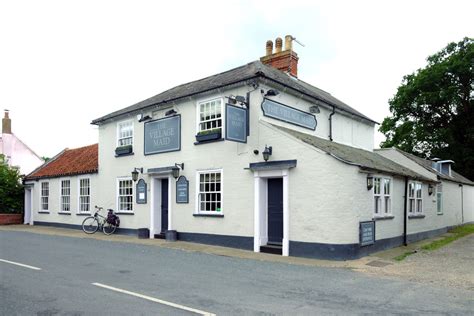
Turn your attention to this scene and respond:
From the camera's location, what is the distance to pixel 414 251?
45.7 ft

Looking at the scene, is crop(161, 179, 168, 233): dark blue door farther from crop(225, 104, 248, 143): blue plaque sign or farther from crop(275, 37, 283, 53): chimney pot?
crop(275, 37, 283, 53): chimney pot

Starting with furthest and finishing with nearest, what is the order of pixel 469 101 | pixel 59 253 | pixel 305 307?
A: pixel 469 101, pixel 59 253, pixel 305 307

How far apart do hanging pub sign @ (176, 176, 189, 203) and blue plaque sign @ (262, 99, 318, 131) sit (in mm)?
4358

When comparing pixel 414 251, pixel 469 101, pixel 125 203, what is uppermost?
pixel 469 101

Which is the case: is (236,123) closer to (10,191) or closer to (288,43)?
(288,43)

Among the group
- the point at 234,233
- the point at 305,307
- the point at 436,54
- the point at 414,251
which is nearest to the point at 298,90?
the point at 234,233

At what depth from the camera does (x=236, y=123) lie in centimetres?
1320

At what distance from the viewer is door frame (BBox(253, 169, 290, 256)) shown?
12578mm

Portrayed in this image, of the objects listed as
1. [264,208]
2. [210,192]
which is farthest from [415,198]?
[210,192]

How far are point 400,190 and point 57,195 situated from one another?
59.7 feet

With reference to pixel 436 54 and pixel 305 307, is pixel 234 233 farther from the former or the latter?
pixel 436 54

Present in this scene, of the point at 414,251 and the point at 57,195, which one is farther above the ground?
the point at 57,195

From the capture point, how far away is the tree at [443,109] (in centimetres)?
3503

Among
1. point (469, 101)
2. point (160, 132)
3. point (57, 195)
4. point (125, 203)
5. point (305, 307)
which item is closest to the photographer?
point (305, 307)
